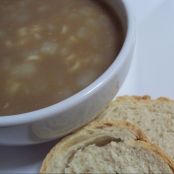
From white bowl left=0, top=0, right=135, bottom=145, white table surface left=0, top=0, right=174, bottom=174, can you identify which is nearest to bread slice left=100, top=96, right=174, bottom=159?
white table surface left=0, top=0, right=174, bottom=174

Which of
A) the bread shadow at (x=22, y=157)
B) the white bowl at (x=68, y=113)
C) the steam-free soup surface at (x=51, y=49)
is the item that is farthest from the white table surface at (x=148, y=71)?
the steam-free soup surface at (x=51, y=49)

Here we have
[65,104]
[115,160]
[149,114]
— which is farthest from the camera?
[149,114]

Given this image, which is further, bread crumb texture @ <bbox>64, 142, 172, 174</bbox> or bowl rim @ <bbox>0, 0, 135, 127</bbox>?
bread crumb texture @ <bbox>64, 142, 172, 174</bbox>

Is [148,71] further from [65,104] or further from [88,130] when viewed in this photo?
[65,104]

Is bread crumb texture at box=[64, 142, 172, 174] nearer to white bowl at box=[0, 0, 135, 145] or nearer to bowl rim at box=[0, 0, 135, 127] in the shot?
white bowl at box=[0, 0, 135, 145]

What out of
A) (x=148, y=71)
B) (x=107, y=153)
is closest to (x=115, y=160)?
(x=107, y=153)

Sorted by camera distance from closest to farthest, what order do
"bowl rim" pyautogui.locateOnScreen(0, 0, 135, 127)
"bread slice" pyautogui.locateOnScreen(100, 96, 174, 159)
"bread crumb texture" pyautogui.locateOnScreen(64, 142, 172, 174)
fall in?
"bowl rim" pyautogui.locateOnScreen(0, 0, 135, 127), "bread crumb texture" pyautogui.locateOnScreen(64, 142, 172, 174), "bread slice" pyautogui.locateOnScreen(100, 96, 174, 159)

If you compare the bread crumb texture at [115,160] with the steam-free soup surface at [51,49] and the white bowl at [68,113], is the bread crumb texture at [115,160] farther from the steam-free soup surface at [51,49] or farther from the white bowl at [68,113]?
the steam-free soup surface at [51,49]
